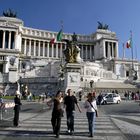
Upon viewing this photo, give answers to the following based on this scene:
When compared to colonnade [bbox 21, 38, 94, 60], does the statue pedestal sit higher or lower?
lower

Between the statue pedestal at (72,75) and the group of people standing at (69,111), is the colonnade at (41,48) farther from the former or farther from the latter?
the group of people standing at (69,111)

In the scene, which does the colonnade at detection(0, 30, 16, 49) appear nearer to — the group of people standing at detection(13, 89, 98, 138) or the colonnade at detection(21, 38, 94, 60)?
the colonnade at detection(21, 38, 94, 60)

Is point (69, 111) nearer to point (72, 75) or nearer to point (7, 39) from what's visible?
point (72, 75)


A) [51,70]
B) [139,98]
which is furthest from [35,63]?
[139,98]

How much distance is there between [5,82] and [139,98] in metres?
32.6

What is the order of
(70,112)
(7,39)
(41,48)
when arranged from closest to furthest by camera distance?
(70,112) < (7,39) < (41,48)

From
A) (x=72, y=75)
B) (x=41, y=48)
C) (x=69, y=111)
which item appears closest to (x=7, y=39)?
(x=41, y=48)

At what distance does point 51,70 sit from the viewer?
241 feet

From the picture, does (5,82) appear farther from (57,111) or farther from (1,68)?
(57,111)

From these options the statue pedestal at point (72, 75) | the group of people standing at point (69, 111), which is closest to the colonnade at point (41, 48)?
the statue pedestal at point (72, 75)

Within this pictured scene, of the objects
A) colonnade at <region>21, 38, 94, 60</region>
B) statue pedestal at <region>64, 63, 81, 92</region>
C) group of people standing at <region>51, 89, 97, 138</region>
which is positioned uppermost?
colonnade at <region>21, 38, 94, 60</region>

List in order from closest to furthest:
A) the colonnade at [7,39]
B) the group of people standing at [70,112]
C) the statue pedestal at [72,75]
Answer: the group of people standing at [70,112] → the statue pedestal at [72,75] → the colonnade at [7,39]

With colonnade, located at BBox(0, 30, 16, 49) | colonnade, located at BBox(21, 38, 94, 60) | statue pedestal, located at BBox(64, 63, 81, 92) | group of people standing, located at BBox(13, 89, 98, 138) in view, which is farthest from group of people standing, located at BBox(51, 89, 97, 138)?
colonnade, located at BBox(21, 38, 94, 60)

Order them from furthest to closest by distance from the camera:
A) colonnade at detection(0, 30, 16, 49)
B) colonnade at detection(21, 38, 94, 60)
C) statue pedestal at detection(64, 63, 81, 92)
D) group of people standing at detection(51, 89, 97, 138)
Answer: colonnade at detection(21, 38, 94, 60) < colonnade at detection(0, 30, 16, 49) < statue pedestal at detection(64, 63, 81, 92) < group of people standing at detection(51, 89, 97, 138)
